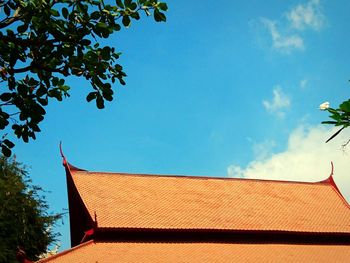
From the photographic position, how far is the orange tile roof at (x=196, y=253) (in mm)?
13352

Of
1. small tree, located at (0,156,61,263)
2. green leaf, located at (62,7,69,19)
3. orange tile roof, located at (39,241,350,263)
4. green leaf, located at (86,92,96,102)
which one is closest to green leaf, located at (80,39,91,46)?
green leaf, located at (62,7,69,19)

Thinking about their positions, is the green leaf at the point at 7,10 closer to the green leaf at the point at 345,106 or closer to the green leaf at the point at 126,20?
the green leaf at the point at 126,20

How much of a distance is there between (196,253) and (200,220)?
2.12 metres

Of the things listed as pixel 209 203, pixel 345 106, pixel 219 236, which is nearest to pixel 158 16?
pixel 345 106

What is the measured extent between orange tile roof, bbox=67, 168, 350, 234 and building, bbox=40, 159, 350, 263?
4 cm

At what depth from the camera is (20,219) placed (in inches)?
867

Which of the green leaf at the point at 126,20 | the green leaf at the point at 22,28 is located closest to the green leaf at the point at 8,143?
the green leaf at the point at 22,28

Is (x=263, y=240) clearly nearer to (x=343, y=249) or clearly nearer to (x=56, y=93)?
(x=343, y=249)

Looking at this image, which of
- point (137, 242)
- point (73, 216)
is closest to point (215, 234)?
point (137, 242)

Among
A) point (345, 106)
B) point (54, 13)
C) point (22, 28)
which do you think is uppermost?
point (54, 13)

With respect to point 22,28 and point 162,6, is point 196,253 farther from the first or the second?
point 22,28

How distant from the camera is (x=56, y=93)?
5.13 meters

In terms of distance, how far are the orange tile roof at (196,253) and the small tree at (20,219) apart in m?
8.21

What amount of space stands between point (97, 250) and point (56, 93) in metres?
9.64
